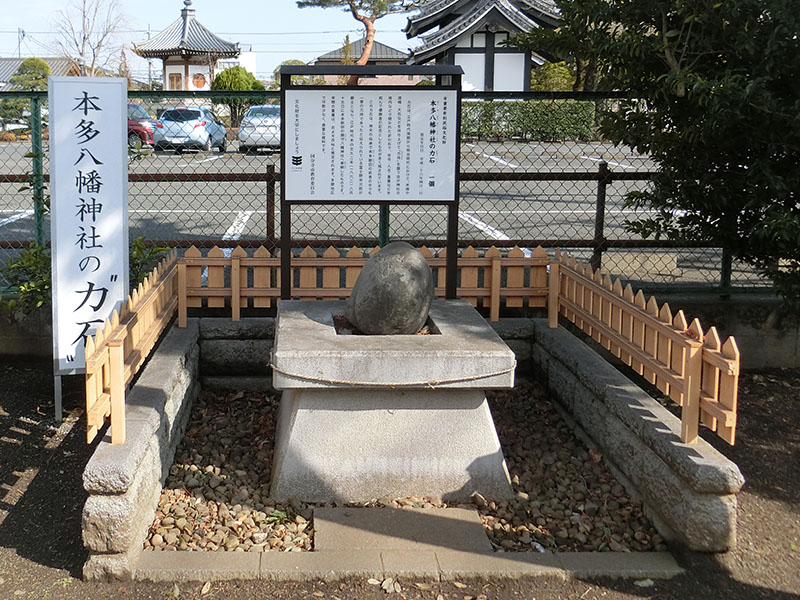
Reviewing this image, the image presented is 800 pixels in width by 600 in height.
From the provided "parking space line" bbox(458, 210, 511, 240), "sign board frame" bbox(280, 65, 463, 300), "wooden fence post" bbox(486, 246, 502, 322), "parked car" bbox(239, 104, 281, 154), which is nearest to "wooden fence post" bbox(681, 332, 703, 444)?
"sign board frame" bbox(280, 65, 463, 300)

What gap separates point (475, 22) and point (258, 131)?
60.6ft

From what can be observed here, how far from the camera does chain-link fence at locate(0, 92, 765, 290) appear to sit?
6.48 meters

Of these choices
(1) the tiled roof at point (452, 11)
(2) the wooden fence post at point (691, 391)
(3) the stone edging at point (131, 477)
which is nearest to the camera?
(3) the stone edging at point (131, 477)

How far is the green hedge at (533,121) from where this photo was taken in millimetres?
10883

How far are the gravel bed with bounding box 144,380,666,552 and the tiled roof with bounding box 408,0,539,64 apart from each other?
26.1m

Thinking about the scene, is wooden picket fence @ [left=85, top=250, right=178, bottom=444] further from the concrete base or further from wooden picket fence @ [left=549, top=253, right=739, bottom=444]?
wooden picket fence @ [left=549, top=253, right=739, bottom=444]

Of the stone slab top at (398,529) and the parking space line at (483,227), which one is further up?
the parking space line at (483,227)

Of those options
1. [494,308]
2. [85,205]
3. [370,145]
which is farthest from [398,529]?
[85,205]

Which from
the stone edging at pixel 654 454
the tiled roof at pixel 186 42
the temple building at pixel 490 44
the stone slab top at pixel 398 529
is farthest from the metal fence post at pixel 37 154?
the tiled roof at pixel 186 42

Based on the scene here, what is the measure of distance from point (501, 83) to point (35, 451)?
27.0 meters

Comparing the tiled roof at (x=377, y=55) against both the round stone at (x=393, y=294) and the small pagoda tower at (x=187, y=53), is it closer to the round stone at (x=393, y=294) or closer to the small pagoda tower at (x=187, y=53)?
the small pagoda tower at (x=187, y=53)

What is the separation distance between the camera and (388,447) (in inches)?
177

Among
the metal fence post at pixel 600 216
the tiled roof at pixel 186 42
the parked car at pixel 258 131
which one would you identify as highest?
the tiled roof at pixel 186 42

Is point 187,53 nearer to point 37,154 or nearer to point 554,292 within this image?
point 37,154
